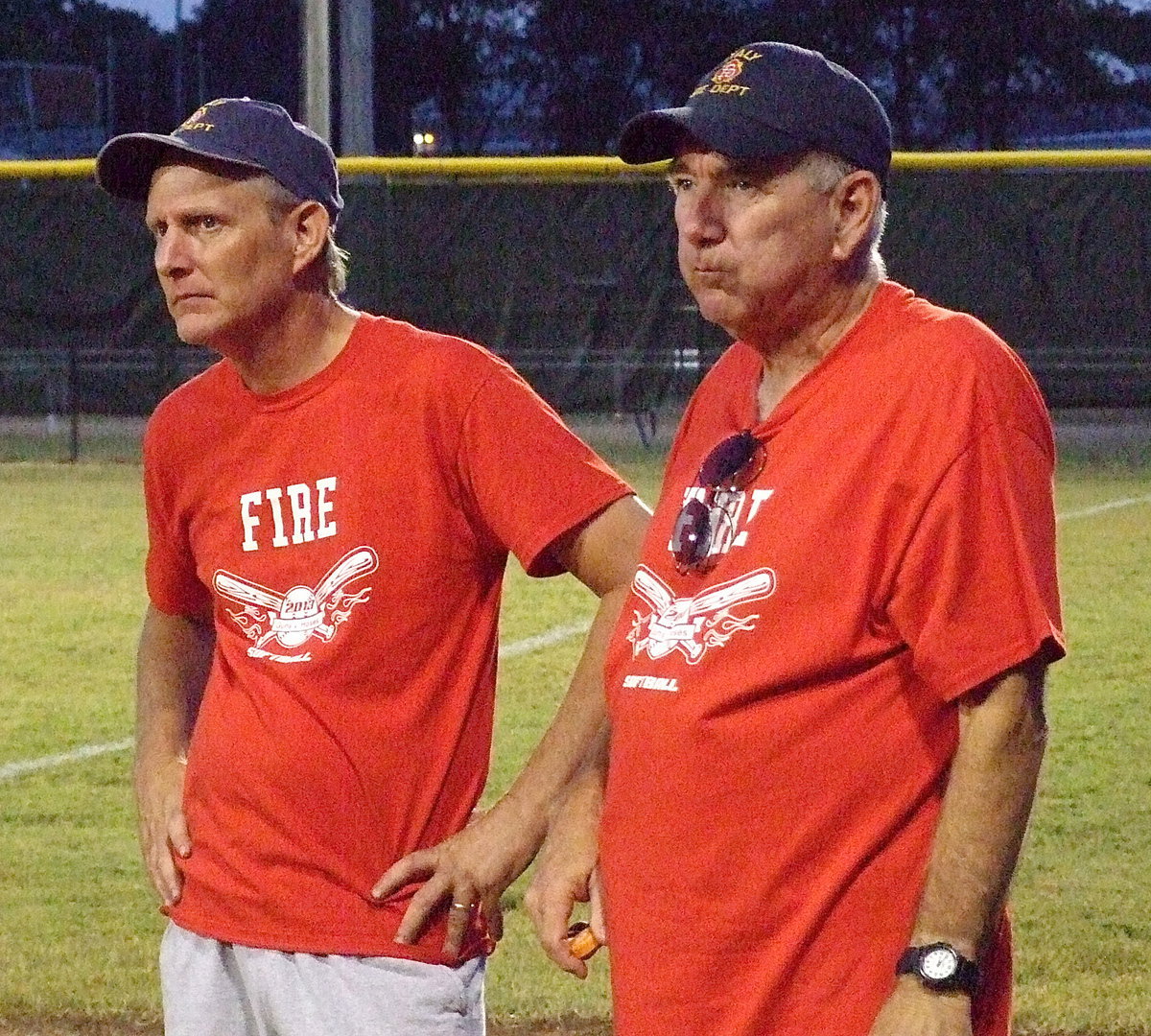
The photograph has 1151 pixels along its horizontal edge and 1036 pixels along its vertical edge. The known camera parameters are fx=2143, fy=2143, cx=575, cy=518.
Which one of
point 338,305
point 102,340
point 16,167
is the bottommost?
point 102,340

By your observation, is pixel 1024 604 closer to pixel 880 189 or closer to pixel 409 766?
pixel 880 189

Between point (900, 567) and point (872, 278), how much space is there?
42 centimetres

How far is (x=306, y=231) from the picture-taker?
3135mm

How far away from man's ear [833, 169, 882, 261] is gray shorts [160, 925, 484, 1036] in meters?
1.14

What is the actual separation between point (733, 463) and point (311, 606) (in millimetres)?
783

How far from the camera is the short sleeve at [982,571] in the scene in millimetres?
2205

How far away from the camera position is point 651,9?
Answer: 42.7 meters

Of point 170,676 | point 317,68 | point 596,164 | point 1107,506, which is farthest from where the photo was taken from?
point 596,164

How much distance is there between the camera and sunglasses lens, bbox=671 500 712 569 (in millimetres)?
2412

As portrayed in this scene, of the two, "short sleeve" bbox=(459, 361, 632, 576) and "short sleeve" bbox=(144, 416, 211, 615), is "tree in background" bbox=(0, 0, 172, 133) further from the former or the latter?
"short sleeve" bbox=(459, 361, 632, 576)

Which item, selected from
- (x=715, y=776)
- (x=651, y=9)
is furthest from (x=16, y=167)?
(x=651, y=9)

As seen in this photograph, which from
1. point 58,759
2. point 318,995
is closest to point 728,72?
point 318,995

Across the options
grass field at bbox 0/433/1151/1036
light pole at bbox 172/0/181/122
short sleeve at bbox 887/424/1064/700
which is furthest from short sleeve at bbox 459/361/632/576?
light pole at bbox 172/0/181/122

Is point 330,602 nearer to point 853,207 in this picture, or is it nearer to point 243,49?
point 853,207
